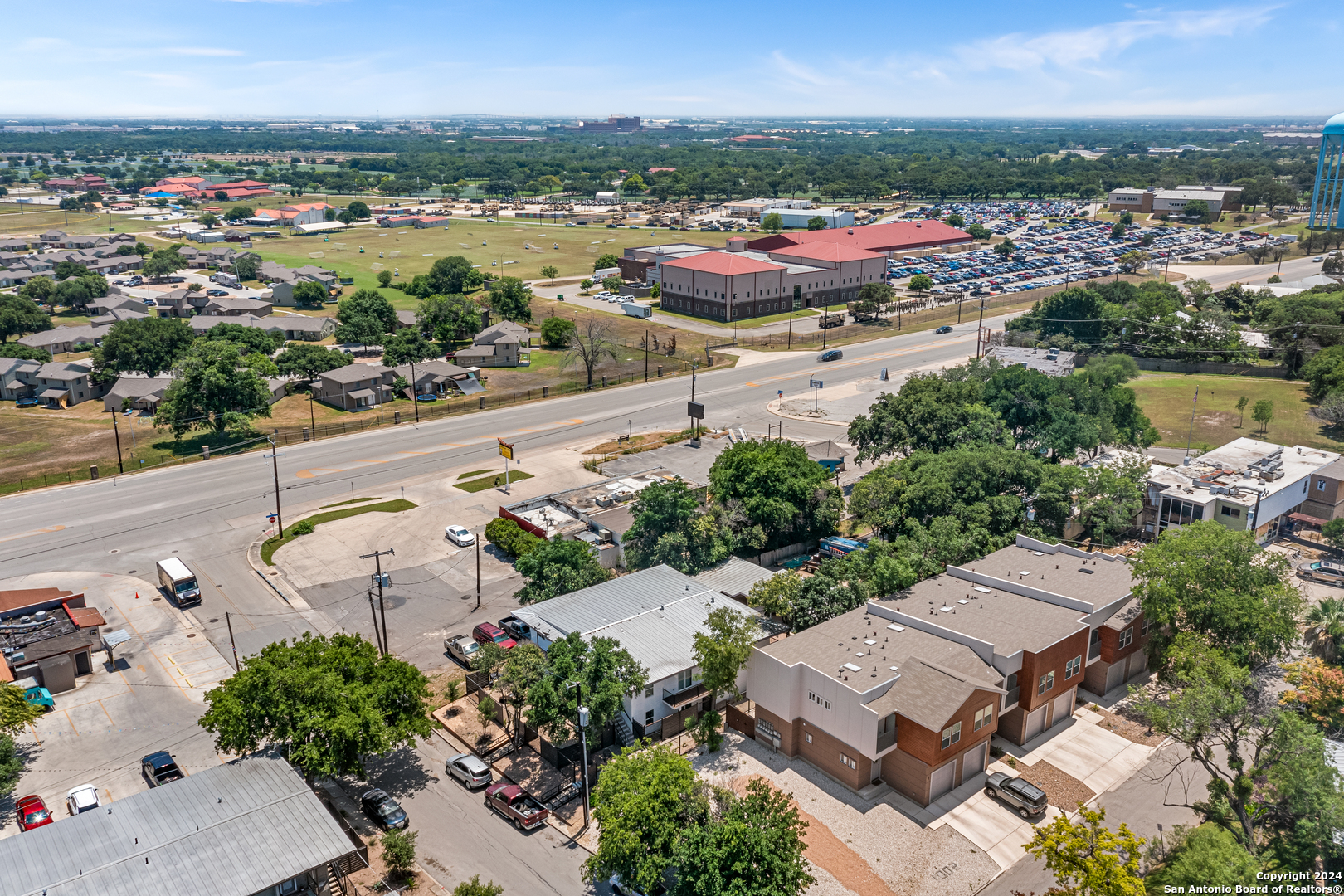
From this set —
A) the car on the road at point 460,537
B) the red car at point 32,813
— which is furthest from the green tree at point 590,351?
the red car at point 32,813

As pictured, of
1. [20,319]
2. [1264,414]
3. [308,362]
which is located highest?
[20,319]

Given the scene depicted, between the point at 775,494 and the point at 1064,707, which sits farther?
the point at 775,494

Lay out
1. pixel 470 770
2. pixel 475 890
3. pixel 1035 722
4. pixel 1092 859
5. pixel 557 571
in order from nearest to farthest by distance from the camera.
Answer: pixel 1092 859, pixel 475 890, pixel 470 770, pixel 1035 722, pixel 557 571

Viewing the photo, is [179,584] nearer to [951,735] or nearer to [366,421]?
[366,421]

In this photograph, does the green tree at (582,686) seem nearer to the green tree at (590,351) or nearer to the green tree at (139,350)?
the green tree at (590,351)

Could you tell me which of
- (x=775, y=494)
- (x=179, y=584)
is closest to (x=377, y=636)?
(x=179, y=584)
